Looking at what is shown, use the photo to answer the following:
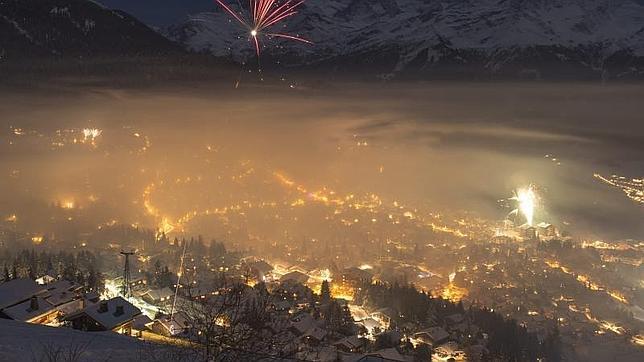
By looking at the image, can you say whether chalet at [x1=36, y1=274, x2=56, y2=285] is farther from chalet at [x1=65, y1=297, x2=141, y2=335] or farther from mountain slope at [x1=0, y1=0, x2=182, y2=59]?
mountain slope at [x1=0, y1=0, x2=182, y2=59]

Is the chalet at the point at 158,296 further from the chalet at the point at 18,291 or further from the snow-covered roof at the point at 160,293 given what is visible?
the chalet at the point at 18,291

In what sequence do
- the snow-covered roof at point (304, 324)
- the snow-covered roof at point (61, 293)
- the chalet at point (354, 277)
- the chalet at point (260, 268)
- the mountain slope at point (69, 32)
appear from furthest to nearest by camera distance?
the chalet at point (260, 268) < the chalet at point (354, 277) < the mountain slope at point (69, 32) < the snow-covered roof at point (304, 324) < the snow-covered roof at point (61, 293)

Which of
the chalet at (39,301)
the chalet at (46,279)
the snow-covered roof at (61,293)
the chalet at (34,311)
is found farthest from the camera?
the chalet at (46,279)

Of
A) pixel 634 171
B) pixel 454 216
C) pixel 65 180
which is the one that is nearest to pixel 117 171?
pixel 65 180

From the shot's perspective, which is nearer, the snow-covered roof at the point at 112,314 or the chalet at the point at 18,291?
the snow-covered roof at the point at 112,314

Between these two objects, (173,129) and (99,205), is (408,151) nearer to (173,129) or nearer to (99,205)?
(173,129)

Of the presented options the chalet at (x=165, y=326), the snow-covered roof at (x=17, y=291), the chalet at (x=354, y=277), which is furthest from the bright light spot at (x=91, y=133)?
the chalet at (x=165, y=326)
